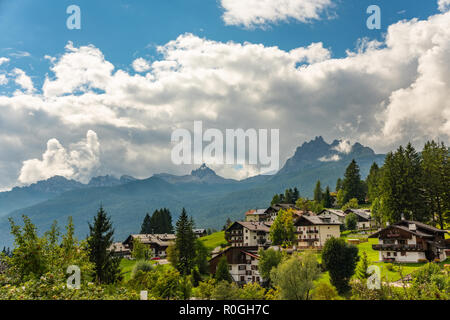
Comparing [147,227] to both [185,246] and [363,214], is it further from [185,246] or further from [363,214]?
[363,214]

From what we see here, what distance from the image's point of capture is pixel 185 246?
253 feet

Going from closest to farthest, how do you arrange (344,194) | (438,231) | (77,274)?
(77,274) → (438,231) → (344,194)

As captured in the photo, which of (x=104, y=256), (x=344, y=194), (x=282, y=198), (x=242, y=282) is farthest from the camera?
(x=282, y=198)

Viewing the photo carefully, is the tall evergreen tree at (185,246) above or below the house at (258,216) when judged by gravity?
below

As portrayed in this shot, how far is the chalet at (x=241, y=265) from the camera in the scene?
225ft

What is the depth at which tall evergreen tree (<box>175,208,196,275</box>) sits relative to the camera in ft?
245

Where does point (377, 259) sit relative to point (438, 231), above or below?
below

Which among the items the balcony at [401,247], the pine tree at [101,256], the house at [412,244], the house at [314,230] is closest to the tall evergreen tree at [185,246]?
the house at [314,230]

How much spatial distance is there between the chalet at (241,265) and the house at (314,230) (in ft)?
81.8

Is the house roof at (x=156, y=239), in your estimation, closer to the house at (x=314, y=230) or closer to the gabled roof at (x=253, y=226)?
the gabled roof at (x=253, y=226)
